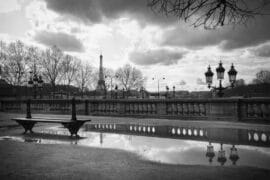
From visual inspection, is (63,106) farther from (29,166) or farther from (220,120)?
(29,166)

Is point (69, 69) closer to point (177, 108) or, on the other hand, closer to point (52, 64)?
point (52, 64)

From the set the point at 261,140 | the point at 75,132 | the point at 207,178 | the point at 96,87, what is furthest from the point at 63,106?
the point at 96,87

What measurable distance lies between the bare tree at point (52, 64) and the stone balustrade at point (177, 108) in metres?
37.5

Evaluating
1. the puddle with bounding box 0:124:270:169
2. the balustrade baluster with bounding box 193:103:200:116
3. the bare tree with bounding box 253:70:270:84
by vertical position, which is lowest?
the puddle with bounding box 0:124:270:169

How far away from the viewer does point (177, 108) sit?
57.0 feet

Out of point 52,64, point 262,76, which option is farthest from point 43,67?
point 262,76

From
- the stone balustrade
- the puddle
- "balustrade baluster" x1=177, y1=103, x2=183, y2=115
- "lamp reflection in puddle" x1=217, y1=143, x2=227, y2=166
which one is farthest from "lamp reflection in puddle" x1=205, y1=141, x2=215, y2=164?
"balustrade baluster" x1=177, y1=103, x2=183, y2=115

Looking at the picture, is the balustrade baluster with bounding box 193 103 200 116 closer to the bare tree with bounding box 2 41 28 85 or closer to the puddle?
the puddle

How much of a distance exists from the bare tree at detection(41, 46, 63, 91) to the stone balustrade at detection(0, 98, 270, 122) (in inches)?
1475

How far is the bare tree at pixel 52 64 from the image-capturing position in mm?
60469

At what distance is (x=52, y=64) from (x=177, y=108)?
50.5 m

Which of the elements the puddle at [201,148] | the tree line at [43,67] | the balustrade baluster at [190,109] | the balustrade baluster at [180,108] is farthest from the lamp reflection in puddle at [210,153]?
the tree line at [43,67]

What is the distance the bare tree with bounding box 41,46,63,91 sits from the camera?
60.5 metres

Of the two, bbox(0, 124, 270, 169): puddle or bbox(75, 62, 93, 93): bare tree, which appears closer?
bbox(0, 124, 270, 169): puddle
